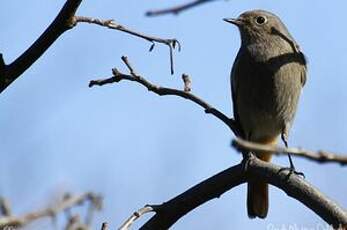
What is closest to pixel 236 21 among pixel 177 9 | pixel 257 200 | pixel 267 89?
pixel 267 89

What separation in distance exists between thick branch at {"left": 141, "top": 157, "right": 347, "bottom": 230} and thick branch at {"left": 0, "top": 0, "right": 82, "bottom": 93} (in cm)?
83

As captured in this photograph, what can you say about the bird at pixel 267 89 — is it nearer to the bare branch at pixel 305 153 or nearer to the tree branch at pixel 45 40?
the tree branch at pixel 45 40

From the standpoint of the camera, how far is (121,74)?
106 inches

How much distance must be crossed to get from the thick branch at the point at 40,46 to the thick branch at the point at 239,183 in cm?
83

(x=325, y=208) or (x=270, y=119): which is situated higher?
(x=325, y=208)

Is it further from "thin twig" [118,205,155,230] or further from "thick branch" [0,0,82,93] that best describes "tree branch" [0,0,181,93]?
"thin twig" [118,205,155,230]

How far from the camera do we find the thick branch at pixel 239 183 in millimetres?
2472

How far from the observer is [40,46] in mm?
2084

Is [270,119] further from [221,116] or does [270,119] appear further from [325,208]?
[325,208]

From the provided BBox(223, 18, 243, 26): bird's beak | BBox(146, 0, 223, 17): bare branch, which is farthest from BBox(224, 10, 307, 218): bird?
BBox(146, 0, 223, 17): bare branch

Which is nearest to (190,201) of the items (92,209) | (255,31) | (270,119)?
(92,209)

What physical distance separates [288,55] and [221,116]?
7.76ft

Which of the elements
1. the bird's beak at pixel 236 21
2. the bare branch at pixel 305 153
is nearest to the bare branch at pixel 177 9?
the bare branch at pixel 305 153

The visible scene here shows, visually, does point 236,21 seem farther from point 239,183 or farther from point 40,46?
point 40,46
